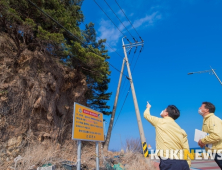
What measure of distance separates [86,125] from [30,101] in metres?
4.56

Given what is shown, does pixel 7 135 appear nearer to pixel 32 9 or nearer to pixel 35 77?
pixel 35 77

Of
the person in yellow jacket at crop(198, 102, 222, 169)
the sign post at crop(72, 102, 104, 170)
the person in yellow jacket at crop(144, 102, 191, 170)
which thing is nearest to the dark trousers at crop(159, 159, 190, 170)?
the person in yellow jacket at crop(144, 102, 191, 170)

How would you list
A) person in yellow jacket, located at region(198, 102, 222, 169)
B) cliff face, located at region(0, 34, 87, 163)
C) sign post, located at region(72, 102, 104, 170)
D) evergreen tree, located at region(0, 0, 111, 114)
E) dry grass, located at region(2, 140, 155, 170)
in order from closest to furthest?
person in yellow jacket, located at region(198, 102, 222, 169) < sign post, located at region(72, 102, 104, 170) < dry grass, located at region(2, 140, 155, 170) < cliff face, located at region(0, 34, 87, 163) < evergreen tree, located at region(0, 0, 111, 114)

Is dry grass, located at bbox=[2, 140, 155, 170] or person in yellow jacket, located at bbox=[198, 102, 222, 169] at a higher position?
person in yellow jacket, located at bbox=[198, 102, 222, 169]

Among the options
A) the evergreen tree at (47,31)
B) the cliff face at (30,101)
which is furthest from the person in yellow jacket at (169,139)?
the cliff face at (30,101)

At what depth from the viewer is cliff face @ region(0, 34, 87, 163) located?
21.9 feet

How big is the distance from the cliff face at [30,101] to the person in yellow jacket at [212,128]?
6993mm

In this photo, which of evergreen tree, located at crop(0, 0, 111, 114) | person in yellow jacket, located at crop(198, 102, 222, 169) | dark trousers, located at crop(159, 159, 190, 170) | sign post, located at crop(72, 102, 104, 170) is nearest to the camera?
dark trousers, located at crop(159, 159, 190, 170)

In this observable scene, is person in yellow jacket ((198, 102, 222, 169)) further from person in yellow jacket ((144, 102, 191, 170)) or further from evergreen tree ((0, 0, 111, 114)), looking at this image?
evergreen tree ((0, 0, 111, 114))

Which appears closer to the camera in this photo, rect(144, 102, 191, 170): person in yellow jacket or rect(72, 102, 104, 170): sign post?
rect(144, 102, 191, 170): person in yellow jacket

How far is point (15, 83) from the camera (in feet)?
24.7

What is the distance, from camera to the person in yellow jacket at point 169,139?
1.97 m

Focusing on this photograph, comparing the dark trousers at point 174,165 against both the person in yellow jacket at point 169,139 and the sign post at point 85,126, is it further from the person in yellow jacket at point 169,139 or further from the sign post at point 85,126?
the sign post at point 85,126

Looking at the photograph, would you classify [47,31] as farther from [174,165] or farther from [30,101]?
[174,165]
